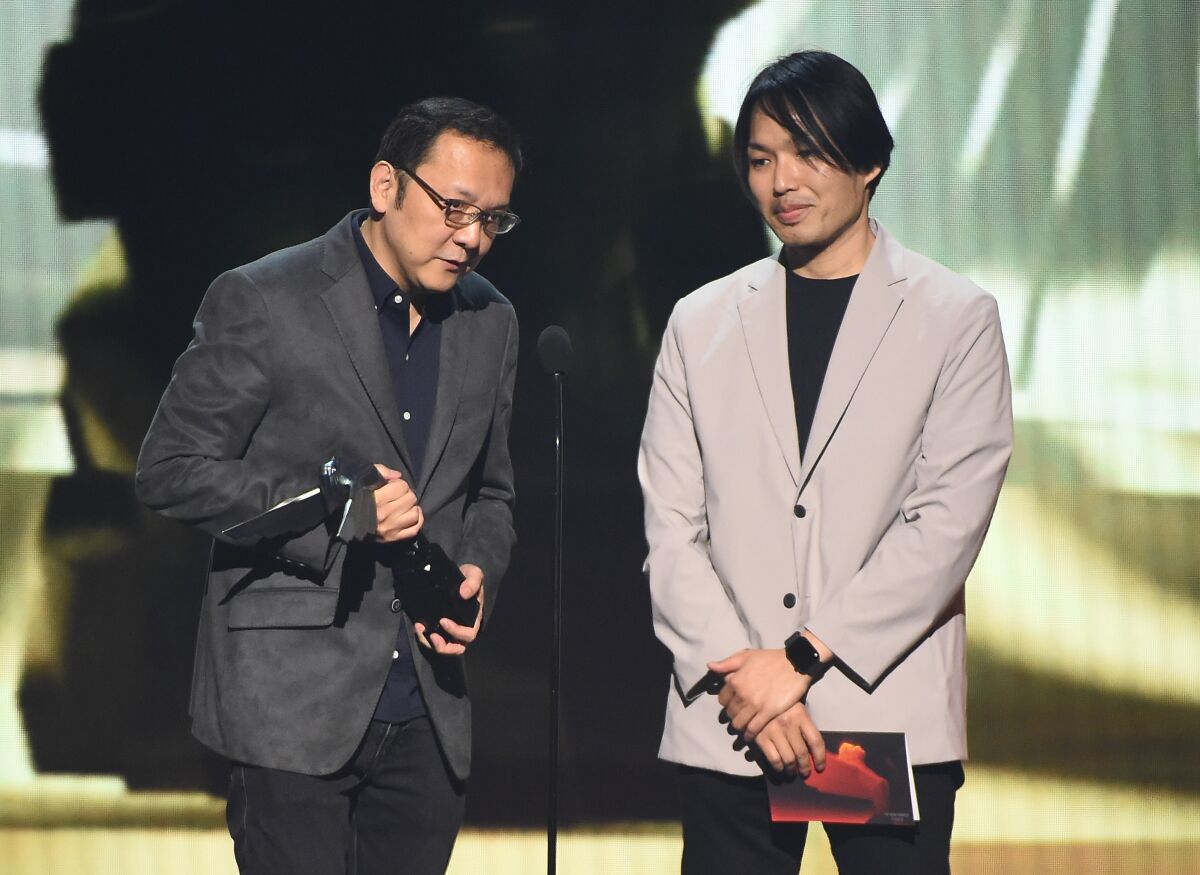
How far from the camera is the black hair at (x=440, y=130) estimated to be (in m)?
2.11

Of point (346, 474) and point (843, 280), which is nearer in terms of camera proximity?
point (346, 474)

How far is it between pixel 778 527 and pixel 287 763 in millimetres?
802

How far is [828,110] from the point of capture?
205 centimetres

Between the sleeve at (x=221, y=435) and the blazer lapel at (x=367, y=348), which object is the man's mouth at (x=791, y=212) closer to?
the blazer lapel at (x=367, y=348)

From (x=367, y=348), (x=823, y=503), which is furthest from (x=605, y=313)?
(x=823, y=503)

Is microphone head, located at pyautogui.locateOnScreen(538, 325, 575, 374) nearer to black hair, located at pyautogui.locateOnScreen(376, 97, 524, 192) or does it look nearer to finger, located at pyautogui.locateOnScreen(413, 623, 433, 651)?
black hair, located at pyautogui.locateOnScreen(376, 97, 524, 192)

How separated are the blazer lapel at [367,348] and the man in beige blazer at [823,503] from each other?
16.3 inches

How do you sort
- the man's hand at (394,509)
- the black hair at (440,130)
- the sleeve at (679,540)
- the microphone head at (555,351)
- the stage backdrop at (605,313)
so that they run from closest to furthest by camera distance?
the man's hand at (394,509), the sleeve at (679,540), the black hair at (440,130), the microphone head at (555,351), the stage backdrop at (605,313)

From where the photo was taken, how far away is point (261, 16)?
11.5 ft

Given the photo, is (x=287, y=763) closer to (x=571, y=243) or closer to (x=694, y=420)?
(x=694, y=420)

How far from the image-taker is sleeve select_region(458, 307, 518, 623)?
7.25 ft

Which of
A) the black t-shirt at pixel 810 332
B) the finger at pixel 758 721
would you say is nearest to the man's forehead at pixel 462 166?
the black t-shirt at pixel 810 332

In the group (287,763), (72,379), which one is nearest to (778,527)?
(287,763)

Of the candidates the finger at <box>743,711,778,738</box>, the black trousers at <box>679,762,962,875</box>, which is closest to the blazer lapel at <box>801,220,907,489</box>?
the finger at <box>743,711,778,738</box>
